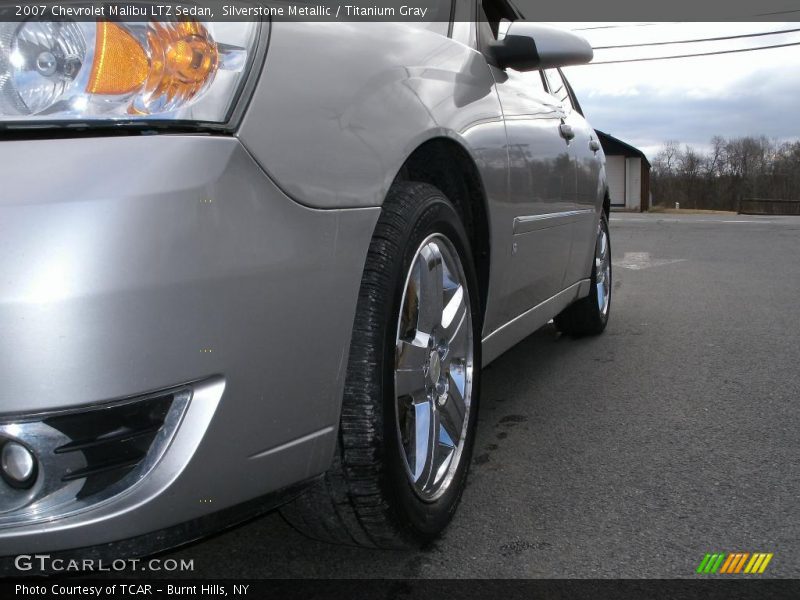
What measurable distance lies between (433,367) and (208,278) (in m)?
0.98

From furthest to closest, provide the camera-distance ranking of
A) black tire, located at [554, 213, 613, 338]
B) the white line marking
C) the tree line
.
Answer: the tree line < the white line marking < black tire, located at [554, 213, 613, 338]

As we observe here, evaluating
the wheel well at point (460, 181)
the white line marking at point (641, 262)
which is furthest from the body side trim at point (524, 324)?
the white line marking at point (641, 262)

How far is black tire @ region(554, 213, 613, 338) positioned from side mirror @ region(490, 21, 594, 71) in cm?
171

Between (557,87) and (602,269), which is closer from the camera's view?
(557,87)

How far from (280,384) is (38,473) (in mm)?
419

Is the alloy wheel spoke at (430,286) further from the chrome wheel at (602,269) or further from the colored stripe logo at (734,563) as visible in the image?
the chrome wheel at (602,269)

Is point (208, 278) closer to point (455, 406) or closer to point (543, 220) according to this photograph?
point (455, 406)

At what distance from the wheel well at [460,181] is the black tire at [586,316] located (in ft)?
6.61

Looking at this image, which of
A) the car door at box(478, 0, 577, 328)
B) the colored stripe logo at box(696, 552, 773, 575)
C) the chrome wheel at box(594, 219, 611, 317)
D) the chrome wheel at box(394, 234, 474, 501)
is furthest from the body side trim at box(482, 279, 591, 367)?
the colored stripe logo at box(696, 552, 773, 575)

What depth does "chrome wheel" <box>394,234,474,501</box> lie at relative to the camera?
204 centimetres

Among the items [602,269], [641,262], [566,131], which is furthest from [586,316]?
[641,262]

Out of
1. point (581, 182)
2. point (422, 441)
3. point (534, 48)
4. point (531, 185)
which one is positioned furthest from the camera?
point (581, 182)

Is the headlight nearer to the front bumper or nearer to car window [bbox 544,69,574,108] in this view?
the front bumper

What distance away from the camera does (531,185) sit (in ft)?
9.36
